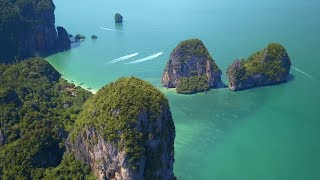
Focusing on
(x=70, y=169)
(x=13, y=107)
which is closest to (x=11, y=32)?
(x=13, y=107)

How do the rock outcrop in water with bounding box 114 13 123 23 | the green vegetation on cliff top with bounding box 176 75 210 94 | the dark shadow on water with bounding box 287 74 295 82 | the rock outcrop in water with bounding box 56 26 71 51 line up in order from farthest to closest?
the rock outcrop in water with bounding box 114 13 123 23 → the rock outcrop in water with bounding box 56 26 71 51 → the dark shadow on water with bounding box 287 74 295 82 → the green vegetation on cliff top with bounding box 176 75 210 94

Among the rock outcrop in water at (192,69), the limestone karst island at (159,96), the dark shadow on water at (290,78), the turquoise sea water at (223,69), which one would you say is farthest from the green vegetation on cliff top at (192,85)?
the dark shadow on water at (290,78)

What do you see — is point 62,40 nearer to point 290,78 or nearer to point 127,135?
point 290,78

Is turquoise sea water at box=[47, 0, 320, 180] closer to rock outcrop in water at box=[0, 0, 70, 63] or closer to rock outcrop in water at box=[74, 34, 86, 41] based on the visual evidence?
rock outcrop in water at box=[74, 34, 86, 41]

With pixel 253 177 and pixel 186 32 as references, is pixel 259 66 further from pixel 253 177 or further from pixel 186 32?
pixel 186 32

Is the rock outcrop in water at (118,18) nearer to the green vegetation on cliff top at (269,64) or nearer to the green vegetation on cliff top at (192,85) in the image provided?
the green vegetation on cliff top at (192,85)

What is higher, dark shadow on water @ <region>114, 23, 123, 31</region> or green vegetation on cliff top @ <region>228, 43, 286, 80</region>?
green vegetation on cliff top @ <region>228, 43, 286, 80</region>

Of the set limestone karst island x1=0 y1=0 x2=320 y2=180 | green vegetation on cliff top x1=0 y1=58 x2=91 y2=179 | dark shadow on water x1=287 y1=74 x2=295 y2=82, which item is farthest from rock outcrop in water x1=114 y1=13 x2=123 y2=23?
green vegetation on cliff top x1=0 y1=58 x2=91 y2=179
